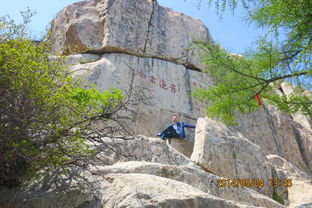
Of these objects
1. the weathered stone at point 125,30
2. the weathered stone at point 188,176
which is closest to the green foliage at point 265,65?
the weathered stone at point 188,176

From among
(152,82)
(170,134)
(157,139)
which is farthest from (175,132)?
(157,139)

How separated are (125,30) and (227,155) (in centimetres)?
542

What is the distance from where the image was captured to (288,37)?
12.0 feet

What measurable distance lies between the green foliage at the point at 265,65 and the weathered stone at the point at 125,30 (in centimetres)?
563

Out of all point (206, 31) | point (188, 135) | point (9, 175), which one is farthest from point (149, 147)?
point (206, 31)

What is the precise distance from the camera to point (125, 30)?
980 cm

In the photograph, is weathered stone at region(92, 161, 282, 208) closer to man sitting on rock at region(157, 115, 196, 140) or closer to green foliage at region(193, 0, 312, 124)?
green foliage at region(193, 0, 312, 124)

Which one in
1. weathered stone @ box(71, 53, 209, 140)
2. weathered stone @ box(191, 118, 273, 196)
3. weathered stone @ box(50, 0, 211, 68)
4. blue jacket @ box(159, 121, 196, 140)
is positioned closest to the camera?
weathered stone @ box(191, 118, 273, 196)

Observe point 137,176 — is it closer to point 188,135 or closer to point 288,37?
Result: point 288,37

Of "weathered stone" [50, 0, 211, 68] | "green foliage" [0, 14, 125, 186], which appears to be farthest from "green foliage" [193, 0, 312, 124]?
"weathered stone" [50, 0, 211, 68]

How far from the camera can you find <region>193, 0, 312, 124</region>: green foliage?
3.29 meters

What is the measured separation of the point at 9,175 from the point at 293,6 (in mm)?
3093

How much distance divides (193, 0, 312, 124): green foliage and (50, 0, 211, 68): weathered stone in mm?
5630

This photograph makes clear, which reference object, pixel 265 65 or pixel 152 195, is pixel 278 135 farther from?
pixel 152 195
